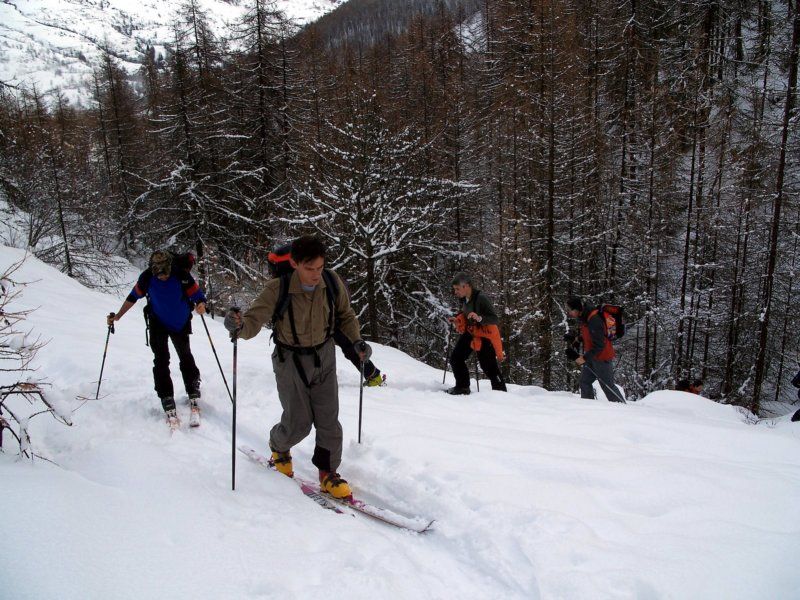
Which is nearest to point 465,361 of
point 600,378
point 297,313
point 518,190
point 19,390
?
point 600,378

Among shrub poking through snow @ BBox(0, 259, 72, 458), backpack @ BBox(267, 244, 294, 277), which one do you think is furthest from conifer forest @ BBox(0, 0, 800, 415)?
backpack @ BBox(267, 244, 294, 277)

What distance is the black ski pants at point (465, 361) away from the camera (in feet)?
25.4

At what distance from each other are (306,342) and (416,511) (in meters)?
1.71

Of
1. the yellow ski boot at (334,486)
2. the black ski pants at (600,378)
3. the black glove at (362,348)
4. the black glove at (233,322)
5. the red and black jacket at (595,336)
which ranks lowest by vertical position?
the black ski pants at (600,378)

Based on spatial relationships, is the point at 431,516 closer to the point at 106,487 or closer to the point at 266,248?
the point at 106,487

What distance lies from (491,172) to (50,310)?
23433 mm

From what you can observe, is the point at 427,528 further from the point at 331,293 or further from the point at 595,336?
the point at 595,336

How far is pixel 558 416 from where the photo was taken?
6.16 metres

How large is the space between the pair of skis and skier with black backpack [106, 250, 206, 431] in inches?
79.7

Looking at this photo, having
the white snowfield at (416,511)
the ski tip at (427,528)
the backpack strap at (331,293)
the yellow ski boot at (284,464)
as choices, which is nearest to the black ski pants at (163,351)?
the white snowfield at (416,511)

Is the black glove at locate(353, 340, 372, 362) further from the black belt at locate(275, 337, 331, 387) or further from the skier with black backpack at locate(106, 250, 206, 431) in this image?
the skier with black backpack at locate(106, 250, 206, 431)

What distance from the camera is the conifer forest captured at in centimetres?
1814

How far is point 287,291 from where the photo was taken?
3770mm

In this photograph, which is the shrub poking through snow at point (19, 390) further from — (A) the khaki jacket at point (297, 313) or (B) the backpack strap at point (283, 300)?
(B) the backpack strap at point (283, 300)
